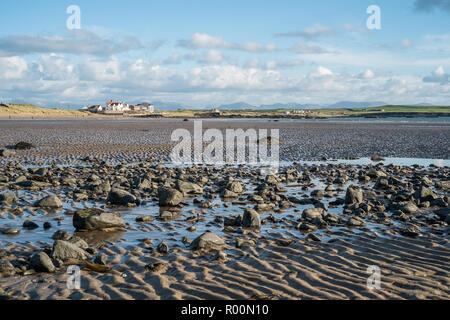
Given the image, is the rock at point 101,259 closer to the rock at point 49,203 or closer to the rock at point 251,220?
the rock at point 251,220

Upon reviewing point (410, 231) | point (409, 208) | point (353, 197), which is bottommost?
point (410, 231)

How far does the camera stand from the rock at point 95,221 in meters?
10.3

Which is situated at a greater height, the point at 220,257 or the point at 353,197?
the point at 353,197

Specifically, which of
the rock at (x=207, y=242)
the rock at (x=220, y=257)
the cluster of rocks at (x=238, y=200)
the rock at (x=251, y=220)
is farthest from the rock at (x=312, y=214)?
the rock at (x=220, y=257)

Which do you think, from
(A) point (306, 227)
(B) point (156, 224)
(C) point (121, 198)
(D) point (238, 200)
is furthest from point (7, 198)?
(A) point (306, 227)

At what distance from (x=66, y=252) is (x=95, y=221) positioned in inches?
82.2

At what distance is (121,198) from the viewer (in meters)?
13.3

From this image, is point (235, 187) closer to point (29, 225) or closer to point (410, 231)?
point (410, 231)

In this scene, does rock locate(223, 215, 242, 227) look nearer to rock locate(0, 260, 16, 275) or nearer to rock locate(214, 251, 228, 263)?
rock locate(214, 251, 228, 263)

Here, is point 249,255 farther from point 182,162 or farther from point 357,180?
point 182,162

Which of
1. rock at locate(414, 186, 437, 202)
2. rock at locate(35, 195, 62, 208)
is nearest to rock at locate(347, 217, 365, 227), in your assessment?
rock at locate(414, 186, 437, 202)

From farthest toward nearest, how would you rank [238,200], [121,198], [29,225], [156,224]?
[238,200] → [121,198] → [156,224] → [29,225]

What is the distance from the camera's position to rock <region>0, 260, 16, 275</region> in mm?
7468

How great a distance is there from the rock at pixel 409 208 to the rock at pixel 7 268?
1035 centimetres
